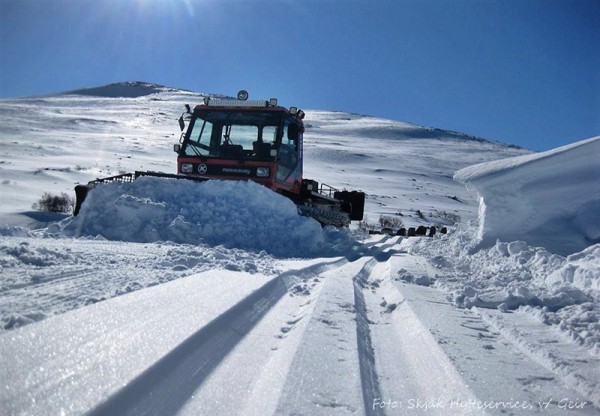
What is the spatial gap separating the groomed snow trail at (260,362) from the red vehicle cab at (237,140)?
6636mm

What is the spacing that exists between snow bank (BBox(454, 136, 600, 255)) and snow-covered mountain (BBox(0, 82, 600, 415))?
0.08 feet

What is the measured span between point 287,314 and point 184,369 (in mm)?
1276

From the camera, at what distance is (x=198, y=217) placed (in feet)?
24.5

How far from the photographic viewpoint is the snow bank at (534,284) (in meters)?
3.29

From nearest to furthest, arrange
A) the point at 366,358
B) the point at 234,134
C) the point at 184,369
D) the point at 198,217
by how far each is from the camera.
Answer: the point at 184,369 → the point at 366,358 → the point at 198,217 → the point at 234,134

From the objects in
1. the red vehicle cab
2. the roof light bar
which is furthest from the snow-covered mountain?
the roof light bar

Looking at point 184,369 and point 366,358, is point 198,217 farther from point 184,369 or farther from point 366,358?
point 184,369

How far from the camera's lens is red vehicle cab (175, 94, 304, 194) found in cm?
988

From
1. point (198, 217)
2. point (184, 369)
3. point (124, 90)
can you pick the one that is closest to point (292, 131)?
point (198, 217)

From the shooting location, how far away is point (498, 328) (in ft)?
10.4

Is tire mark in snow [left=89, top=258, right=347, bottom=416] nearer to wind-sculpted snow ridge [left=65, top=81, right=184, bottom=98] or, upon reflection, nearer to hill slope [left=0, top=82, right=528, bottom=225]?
hill slope [left=0, top=82, right=528, bottom=225]

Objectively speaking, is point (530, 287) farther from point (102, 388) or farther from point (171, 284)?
point (102, 388)

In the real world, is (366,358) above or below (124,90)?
below

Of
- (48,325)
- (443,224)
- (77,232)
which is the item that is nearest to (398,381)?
(48,325)
